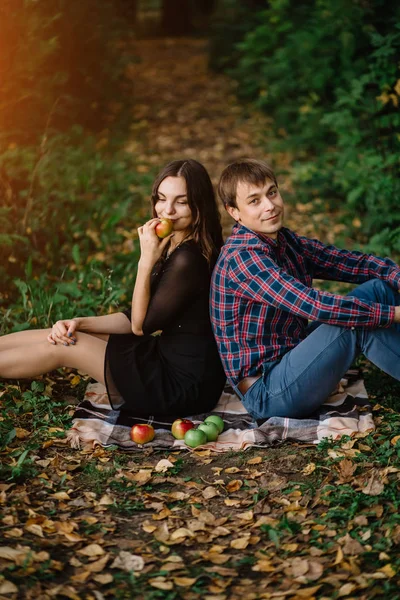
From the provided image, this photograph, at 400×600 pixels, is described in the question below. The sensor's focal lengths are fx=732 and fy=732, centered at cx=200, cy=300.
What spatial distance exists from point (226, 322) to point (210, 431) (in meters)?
0.59

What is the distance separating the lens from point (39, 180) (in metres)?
6.88

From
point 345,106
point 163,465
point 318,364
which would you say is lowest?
point 163,465

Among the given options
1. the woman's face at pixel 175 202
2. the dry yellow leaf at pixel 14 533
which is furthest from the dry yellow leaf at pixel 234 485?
the woman's face at pixel 175 202

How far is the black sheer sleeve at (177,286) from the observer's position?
396 centimetres

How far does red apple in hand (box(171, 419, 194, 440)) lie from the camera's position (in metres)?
3.92

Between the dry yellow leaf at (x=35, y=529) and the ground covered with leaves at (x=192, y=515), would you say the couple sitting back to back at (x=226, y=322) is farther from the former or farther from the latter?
the dry yellow leaf at (x=35, y=529)

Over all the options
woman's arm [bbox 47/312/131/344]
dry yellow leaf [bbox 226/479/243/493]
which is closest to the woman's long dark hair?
woman's arm [bbox 47/312/131/344]

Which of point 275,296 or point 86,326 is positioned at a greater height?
point 275,296

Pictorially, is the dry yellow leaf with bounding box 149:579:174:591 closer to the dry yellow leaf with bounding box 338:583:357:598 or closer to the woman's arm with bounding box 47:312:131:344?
the dry yellow leaf with bounding box 338:583:357:598

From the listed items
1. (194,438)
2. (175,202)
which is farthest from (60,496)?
(175,202)

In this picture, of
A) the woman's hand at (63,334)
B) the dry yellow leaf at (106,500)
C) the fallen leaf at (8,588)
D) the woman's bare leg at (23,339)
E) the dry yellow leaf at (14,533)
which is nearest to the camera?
the fallen leaf at (8,588)

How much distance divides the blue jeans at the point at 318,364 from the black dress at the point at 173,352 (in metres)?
0.32

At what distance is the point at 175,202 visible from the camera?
3967 mm

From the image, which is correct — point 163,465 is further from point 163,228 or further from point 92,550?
point 163,228
